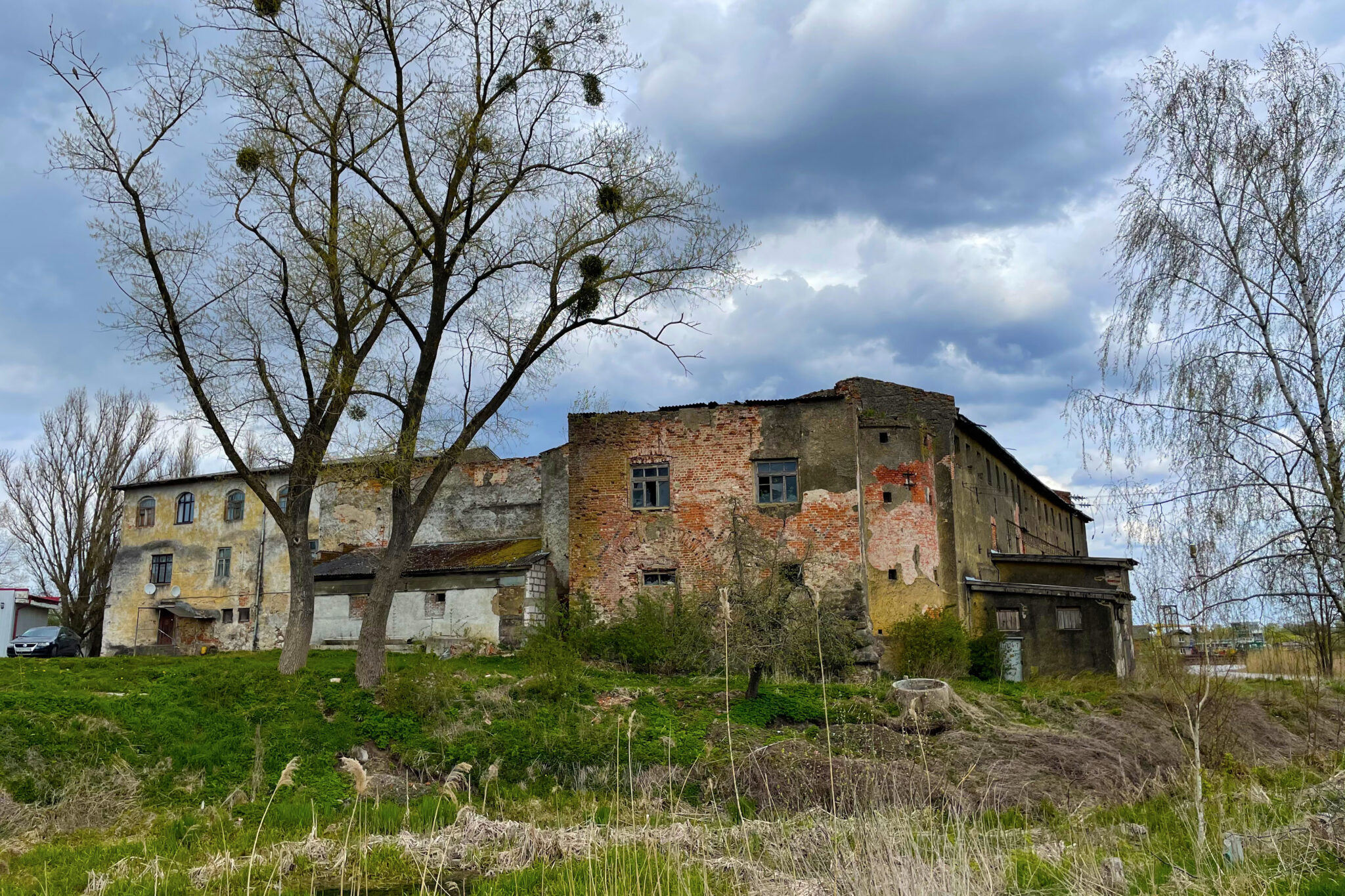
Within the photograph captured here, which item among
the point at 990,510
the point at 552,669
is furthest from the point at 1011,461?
the point at 552,669

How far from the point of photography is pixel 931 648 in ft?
74.5

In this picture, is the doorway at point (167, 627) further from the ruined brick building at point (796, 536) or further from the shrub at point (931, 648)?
the shrub at point (931, 648)

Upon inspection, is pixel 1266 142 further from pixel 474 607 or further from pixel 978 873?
pixel 474 607

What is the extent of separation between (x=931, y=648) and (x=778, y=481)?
5.64 meters

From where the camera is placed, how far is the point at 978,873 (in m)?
7.13

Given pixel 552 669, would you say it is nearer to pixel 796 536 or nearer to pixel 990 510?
pixel 796 536

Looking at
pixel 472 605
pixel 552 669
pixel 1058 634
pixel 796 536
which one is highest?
pixel 796 536

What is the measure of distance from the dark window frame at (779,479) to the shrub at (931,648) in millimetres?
4330

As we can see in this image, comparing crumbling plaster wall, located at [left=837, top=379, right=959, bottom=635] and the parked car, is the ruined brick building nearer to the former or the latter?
crumbling plaster wall, located at [left=837, top=379, right=959, bottom=635]

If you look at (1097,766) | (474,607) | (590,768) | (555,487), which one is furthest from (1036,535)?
(590,768)

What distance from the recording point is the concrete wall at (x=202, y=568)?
113 ft

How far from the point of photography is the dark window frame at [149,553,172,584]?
119 ft

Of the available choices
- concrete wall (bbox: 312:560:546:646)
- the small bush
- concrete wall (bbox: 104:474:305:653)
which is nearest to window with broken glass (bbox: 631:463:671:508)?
concrete wall (bbox: 312:560:546:646)

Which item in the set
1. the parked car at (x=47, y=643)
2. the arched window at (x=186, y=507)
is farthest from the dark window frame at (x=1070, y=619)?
the arched window at (x=186, y=507)
